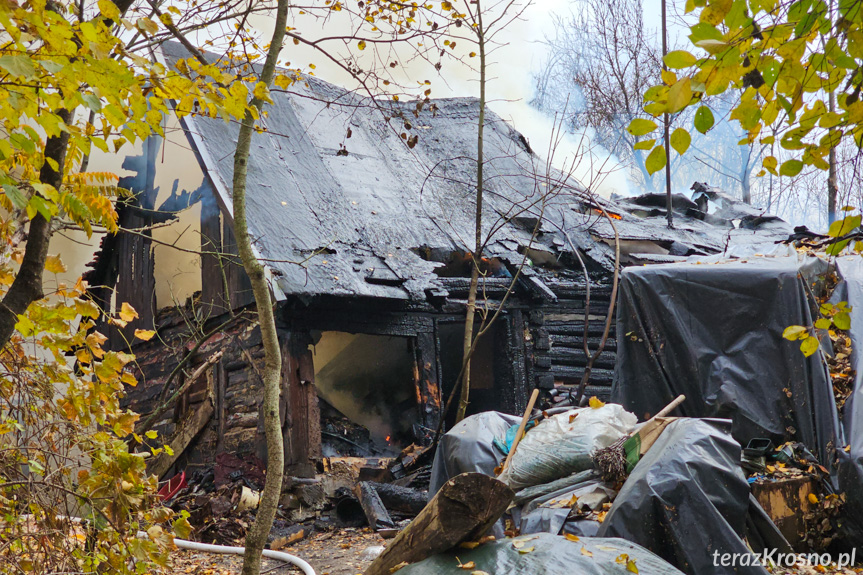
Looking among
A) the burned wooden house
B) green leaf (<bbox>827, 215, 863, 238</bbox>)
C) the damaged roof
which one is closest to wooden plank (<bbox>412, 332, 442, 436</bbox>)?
the burned wooden house

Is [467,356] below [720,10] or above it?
below

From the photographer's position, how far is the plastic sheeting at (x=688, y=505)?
378 cm

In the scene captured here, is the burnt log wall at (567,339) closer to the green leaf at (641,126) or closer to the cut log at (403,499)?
the cut log at (403,499)

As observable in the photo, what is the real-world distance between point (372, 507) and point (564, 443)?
3.43 meters

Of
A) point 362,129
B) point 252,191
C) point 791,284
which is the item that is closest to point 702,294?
Result: point 791,284

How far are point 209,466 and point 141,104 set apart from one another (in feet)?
27.0

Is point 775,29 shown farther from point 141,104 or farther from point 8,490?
point 8,490

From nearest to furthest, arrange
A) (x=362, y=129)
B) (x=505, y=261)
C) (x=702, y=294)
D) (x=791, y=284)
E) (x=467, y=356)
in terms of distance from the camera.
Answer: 1. (x=791, y=284)
2. (x=702, y=294)
3. (x=467, y=356)
4. (x=505, y=261)
5. (x=362, y=129)

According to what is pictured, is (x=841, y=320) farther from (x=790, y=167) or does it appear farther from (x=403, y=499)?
(x=403, y=499)

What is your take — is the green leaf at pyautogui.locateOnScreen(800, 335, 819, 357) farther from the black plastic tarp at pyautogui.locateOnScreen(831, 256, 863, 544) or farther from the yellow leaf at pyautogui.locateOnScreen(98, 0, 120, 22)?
the yellow leaf at pyautogui.locateOnScreen(98, 0, 120, 22)

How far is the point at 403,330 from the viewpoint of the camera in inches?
396

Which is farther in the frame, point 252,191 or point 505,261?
point 505,261

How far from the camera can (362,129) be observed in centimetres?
1364

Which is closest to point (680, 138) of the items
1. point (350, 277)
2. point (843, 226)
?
point (843, 226)
